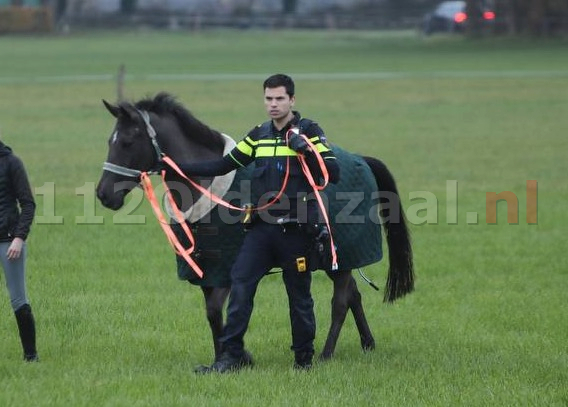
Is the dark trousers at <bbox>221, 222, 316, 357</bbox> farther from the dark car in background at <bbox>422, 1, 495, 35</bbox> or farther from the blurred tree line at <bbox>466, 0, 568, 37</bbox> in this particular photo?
the dark car in background at <bbox>422, 1, 495, 35</bbox>

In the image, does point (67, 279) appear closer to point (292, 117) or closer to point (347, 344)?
point (347, 344)

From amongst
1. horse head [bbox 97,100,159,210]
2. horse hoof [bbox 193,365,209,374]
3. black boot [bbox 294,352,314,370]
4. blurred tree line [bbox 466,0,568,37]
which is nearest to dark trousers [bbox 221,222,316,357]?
horse hoof [bbox 193,365,209,374]

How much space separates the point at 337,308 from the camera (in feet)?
28.7

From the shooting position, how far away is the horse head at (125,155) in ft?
25.1

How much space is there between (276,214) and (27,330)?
5.95 feet

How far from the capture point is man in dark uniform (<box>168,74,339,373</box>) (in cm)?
771

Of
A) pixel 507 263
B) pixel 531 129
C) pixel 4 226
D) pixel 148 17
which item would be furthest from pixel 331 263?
pixel 148 17

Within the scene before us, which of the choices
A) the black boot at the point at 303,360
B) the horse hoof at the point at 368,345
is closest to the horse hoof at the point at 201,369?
the black boot at the point at 303,360

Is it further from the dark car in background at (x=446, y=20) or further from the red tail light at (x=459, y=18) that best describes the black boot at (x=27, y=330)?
the red tail light at (x=459, y=18)

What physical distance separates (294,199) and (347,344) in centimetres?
182

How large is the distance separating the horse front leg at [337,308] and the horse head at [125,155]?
1.77 meters

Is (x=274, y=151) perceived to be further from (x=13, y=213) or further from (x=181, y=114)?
(x=13, y=213)

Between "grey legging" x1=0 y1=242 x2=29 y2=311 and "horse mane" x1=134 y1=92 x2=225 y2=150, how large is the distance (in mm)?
1242

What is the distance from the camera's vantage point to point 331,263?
8.16 metres
